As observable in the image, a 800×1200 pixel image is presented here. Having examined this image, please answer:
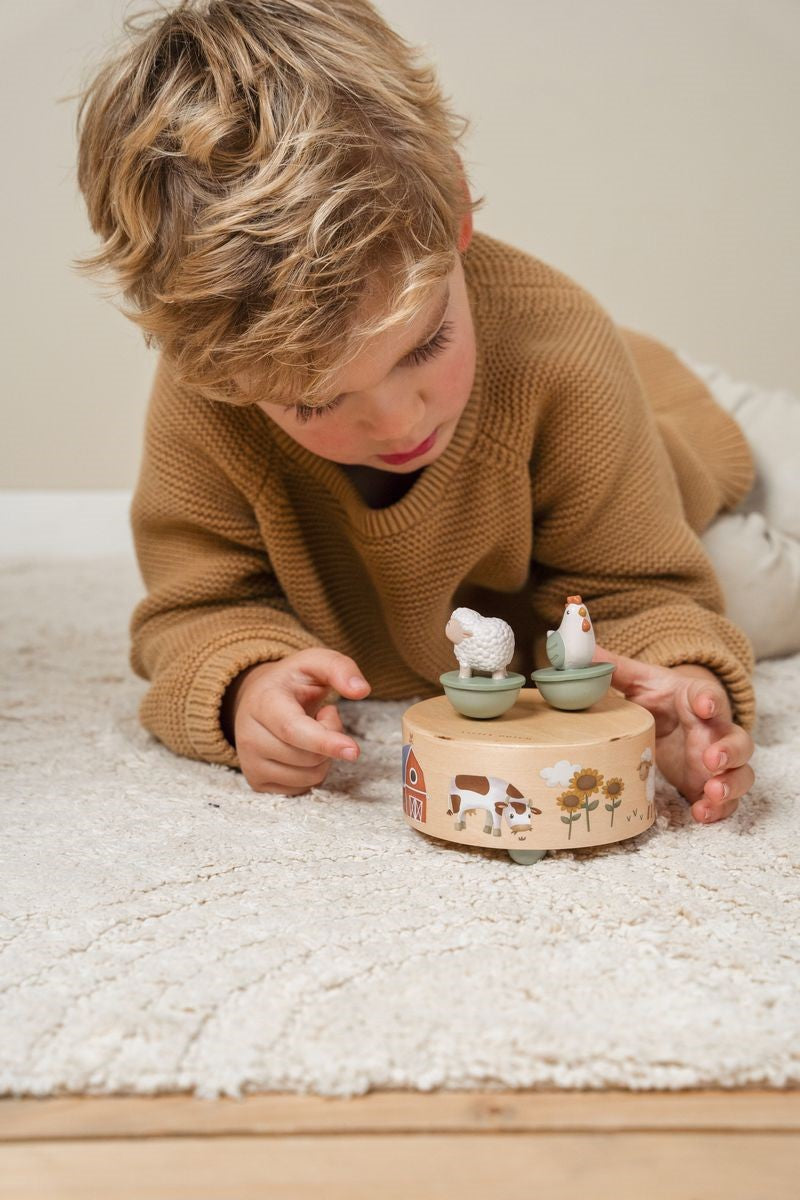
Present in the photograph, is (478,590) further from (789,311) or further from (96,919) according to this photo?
(789,311)

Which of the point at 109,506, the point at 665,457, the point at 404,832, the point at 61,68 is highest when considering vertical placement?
the point at 61,68

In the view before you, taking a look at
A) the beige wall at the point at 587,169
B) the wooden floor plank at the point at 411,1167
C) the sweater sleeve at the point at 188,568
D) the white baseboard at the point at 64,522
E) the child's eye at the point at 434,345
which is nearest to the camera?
the wooden floor plank at the point at 411,1167

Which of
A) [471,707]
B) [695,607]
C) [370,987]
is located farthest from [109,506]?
[370,987]

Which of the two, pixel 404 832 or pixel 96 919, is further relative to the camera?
pixel 404 832

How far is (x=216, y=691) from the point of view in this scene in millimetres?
818

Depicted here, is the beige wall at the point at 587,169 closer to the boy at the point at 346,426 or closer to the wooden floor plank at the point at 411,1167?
the boy at the point at 346,426

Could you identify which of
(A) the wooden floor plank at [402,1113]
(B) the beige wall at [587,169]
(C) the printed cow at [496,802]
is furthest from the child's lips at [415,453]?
(B) the beige wall at [587,169]

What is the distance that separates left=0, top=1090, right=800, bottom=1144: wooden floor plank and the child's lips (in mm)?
447

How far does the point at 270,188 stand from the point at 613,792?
0.38 m

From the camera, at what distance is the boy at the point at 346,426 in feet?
2.18

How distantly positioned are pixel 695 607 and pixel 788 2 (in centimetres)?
134

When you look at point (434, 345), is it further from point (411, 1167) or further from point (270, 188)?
Result: point (411, 1167)

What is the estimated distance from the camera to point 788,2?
1.78m

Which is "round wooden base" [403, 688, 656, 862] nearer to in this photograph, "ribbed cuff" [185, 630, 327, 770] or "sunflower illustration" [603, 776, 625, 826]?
"sunflower illustration" [603, 776, 625, 826]
